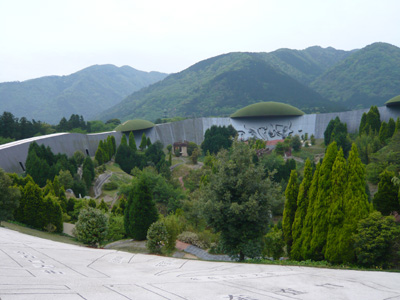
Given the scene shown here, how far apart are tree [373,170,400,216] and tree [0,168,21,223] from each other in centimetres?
1492

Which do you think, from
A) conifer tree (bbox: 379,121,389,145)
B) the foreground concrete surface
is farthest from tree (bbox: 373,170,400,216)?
conifer tree (bbox: 379,121,389,145)

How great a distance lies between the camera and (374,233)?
10.1m

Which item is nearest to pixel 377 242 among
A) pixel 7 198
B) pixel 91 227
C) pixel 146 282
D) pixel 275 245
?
pixel 275 245

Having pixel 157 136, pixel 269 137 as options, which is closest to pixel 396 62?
pixel 269 137

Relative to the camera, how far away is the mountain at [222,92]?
9350 cm

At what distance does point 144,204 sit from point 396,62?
3995 inches

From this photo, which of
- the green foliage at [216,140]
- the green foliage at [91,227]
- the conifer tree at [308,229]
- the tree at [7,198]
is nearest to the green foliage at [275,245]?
the conifer tree at [308,229]

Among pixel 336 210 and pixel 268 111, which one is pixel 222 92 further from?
pixel 336 210

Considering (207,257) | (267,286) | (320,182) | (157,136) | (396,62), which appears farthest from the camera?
(396,62)

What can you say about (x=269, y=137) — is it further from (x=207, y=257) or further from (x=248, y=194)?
(x=248, y=194)

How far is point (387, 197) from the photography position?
41.7 ft

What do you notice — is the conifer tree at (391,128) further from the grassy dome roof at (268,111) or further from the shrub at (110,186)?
the shrub at (110,186)

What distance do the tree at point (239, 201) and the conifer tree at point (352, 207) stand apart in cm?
246

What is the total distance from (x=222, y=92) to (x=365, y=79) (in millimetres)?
39816
